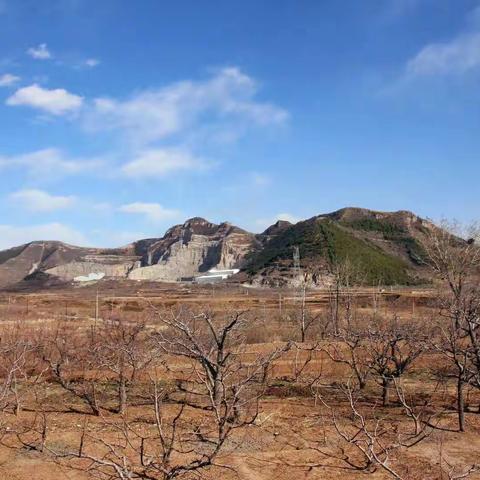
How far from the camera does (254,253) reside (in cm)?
13900

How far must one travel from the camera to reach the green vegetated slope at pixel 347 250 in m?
88.6

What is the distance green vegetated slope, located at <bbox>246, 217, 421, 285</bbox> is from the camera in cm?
8862

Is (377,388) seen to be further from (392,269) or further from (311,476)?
(392,269)

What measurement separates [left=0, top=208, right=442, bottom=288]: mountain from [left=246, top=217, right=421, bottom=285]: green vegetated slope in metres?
0.14

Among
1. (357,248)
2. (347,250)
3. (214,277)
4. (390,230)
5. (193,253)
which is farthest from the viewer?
(193,253)

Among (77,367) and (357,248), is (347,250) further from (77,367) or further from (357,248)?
(77,367)

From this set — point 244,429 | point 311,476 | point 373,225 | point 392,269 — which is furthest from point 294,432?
point 373,225

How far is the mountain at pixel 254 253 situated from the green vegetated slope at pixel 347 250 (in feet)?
0.46

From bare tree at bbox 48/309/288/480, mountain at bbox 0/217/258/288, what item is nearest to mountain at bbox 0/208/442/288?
mountain at bbox 0/217/258/288

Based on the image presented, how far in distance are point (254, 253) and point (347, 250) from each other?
4627cm

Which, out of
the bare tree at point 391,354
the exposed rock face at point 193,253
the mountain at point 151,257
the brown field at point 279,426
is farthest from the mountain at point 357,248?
the bare tree at point 391,354

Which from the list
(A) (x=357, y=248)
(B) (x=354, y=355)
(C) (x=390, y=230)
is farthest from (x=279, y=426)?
(C) (x=390, y=230)

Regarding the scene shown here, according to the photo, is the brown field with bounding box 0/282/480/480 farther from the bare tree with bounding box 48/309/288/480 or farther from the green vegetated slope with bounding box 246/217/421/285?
the green vegetated slope with bounding box 246/217/421/285

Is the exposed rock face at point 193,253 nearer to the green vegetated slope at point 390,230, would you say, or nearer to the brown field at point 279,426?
the green vegetated slope at point 390,230
